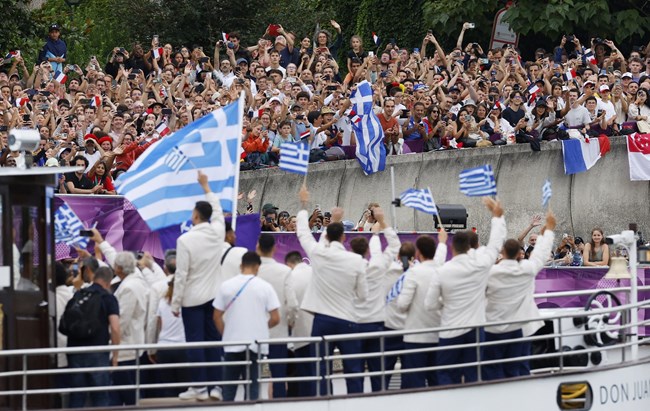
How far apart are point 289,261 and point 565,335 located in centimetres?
272

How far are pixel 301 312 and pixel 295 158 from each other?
223 cm

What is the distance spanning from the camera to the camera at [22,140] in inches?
603

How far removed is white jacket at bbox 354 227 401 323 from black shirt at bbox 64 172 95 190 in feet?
Result: 23.8

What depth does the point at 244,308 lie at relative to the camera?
15.5m

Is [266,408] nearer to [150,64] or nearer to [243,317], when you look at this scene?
[243,317]

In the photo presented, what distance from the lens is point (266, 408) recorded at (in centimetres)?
1533

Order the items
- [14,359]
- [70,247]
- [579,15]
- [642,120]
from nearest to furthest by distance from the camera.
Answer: [14,359]
[70,247]
[642,120]
[579,15]

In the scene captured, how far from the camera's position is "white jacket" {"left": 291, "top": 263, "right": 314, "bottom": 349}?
16.5 metres

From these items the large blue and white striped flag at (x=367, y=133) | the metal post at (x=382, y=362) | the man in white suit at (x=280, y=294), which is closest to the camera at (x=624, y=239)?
the metal post at (x=382, y=362)

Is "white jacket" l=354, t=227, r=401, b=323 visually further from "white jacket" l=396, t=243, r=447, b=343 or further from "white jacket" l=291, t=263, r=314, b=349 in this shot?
"white jacket" l=291, t=263, r=314, b=349

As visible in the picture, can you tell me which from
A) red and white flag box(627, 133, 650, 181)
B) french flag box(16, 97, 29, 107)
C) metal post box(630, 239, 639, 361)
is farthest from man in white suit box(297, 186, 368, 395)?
red and white flag box(627, 133, 650, 181)

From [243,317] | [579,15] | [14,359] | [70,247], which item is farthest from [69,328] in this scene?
[579,15]

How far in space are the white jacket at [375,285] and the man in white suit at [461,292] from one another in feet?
1.66

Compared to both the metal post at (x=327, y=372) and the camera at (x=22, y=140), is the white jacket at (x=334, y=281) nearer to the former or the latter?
the metal post at (x=327, y=372)
